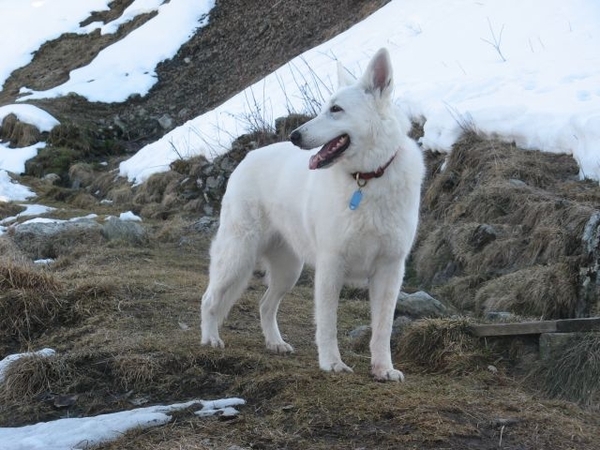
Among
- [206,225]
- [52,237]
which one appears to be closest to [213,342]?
[52,237]

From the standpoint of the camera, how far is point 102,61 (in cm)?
2647

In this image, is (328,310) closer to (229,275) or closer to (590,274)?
(229,275)

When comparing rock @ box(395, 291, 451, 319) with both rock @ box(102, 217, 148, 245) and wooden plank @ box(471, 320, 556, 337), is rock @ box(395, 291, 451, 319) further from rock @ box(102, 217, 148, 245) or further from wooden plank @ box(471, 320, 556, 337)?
rock @ box(102, 217, 148, 245)

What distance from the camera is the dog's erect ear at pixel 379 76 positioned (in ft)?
15.9

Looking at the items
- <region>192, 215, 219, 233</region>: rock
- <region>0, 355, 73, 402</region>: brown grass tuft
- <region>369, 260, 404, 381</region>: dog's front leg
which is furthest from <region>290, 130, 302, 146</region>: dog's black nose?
<region>192, 215, 219, 233</region>: rock

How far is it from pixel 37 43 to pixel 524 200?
2686 centimetres

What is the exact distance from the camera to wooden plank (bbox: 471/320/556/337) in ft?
16.0

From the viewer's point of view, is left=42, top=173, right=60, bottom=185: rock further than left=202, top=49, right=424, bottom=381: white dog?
Yes

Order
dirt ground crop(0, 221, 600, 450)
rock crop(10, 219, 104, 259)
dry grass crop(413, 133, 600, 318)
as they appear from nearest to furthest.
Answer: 1. dirt ground crop(0, 221, 600, 450)
2. dry grass crop(413, 133, 600, 318)
3. rock crop(10, 219, 104, 259)

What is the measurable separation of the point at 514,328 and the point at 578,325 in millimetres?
431

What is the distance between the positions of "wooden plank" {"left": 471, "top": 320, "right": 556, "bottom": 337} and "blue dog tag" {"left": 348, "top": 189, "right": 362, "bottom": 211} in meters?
1.30

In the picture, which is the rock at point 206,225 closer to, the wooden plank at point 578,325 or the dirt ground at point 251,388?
the dirt ground at point 251,388

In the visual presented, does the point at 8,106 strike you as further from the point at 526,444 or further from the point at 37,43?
the point at 526,444

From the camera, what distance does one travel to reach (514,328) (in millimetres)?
5055
